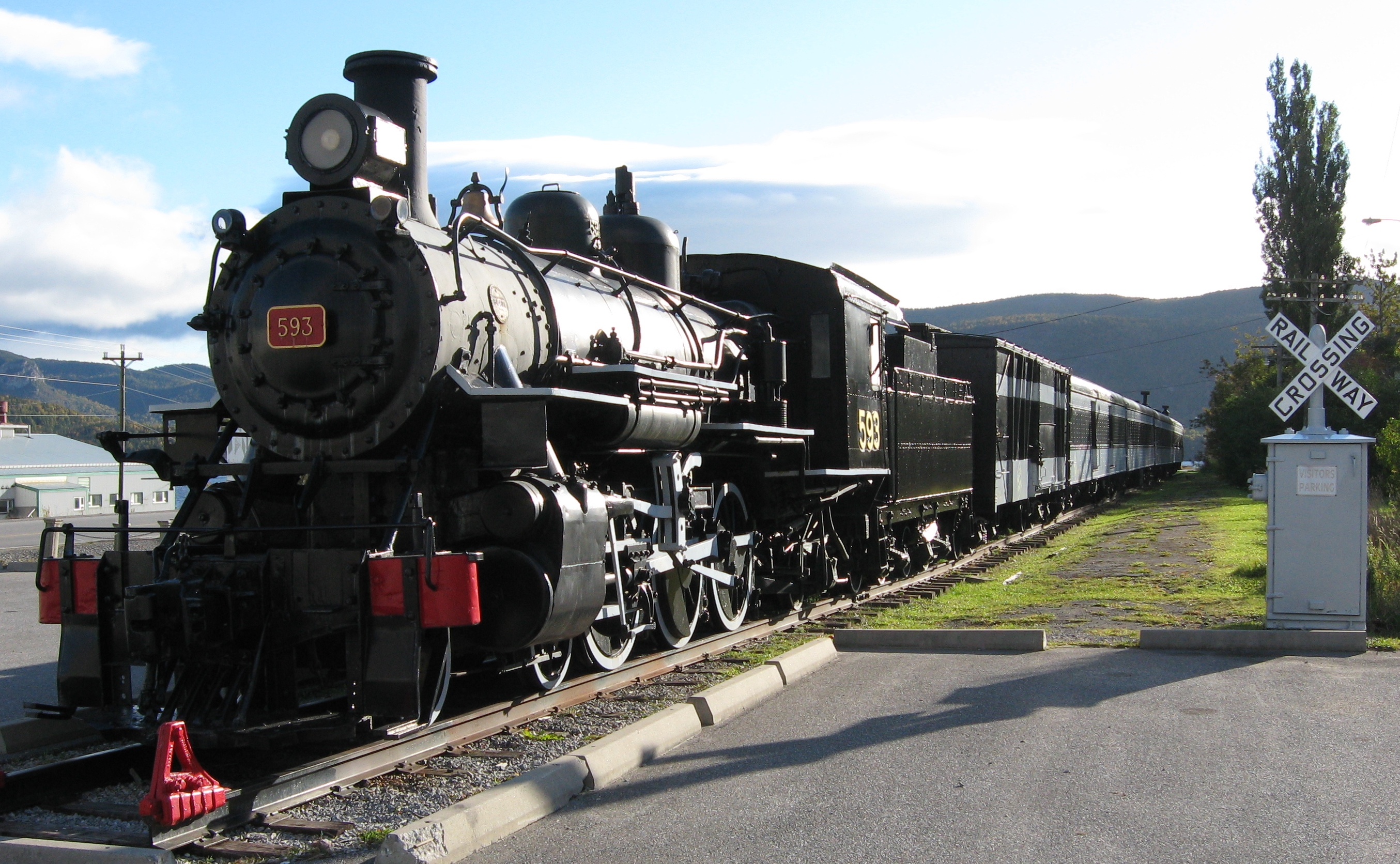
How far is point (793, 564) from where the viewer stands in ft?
36.2

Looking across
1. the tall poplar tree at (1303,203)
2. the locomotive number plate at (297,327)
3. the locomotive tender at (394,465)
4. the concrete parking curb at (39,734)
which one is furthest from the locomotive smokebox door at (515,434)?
the tall poplar tree at (1303,203)

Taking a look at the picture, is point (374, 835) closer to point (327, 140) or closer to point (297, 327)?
point (297, 327)

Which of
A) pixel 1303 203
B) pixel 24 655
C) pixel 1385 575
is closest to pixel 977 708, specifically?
pixel 1385 575

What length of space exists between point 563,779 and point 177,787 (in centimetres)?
162

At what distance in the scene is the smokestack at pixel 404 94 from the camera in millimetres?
6961

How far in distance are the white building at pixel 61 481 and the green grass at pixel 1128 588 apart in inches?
1678

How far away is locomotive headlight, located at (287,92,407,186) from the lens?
6.34m

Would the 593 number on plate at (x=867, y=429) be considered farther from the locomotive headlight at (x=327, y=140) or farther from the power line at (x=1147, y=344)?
the power line at (x=1147, y=344)

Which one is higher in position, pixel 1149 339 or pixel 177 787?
pixel 1149 339

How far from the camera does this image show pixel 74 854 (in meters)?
4.18

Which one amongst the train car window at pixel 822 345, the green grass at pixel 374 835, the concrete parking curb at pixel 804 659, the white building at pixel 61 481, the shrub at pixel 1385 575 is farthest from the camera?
the white building at pixel 61 481

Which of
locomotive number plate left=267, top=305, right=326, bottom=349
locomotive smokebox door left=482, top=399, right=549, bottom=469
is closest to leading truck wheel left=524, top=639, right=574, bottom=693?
locomotive smokebox door left=482, top=399, right=549, bottom=469

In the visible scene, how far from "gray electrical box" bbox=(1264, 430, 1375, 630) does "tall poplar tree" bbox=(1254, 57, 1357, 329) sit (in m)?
36.6

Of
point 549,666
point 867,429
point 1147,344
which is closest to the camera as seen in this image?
point 549,666
